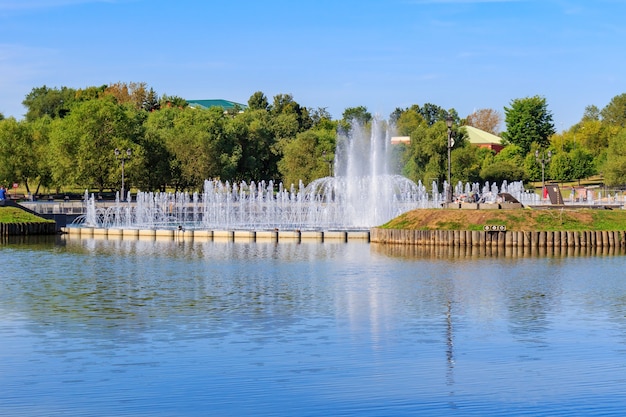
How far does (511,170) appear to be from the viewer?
112m

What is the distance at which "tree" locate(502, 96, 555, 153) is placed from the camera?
479ft

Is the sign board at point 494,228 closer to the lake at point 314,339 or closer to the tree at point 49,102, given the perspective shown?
the lake at point 314,339

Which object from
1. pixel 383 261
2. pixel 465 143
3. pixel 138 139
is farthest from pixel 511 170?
pixel 383 261

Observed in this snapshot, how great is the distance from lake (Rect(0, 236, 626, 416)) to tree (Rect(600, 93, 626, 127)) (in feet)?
512

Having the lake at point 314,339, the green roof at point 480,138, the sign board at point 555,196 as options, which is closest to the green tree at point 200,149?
the sign board at point 555,196

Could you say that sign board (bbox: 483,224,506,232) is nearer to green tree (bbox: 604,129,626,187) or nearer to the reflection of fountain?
the reflection of fountain

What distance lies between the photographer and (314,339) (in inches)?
813

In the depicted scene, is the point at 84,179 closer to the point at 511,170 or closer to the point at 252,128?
the point at 252,128

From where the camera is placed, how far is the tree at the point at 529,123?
146 metres

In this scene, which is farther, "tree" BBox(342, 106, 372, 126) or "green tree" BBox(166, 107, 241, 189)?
"tree" BBox(342, 106, 372, 126)

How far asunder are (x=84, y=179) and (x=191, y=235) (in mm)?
38489

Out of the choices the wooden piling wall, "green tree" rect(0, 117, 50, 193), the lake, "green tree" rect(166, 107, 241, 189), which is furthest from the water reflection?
"green tree" rect(0, 117, 50, 193)

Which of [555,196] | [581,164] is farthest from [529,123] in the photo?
[555,196]

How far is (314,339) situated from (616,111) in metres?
178
